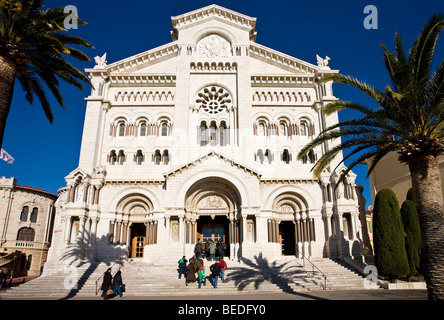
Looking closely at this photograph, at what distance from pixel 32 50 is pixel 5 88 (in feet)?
7.22

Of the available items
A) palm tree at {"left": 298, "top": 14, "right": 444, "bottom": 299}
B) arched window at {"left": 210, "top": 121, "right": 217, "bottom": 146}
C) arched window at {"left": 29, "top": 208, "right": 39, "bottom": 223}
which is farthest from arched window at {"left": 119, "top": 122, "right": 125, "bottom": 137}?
arched window at {"left": 29, "top": 208, "right": 39, "bottom": 223}

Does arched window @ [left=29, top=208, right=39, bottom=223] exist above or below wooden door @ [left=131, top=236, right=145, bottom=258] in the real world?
above

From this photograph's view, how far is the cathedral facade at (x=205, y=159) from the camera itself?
25.3m

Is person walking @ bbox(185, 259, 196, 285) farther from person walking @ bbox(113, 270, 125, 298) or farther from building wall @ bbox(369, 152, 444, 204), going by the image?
building wall @ bbox(369, 152, 444, 204)

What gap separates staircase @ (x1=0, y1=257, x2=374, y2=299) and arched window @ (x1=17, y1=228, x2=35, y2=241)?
23.9 metres

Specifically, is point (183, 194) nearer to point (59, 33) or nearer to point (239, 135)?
point (239, 135)

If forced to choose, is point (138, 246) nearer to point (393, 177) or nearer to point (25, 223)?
point (25, 223)

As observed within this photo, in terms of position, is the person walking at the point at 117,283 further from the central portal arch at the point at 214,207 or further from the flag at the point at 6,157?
the flag at the point at 6,157

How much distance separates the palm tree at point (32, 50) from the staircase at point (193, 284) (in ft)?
33.9

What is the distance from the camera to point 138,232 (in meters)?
28.2

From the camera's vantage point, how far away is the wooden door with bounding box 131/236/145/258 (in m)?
27.7

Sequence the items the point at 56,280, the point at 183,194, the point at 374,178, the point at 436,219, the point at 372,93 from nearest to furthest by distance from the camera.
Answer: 1. the point at 436,219
2. the point at 372,93
3. the point at 56,280
4. the point at 183,194
5. the point at 374,178
